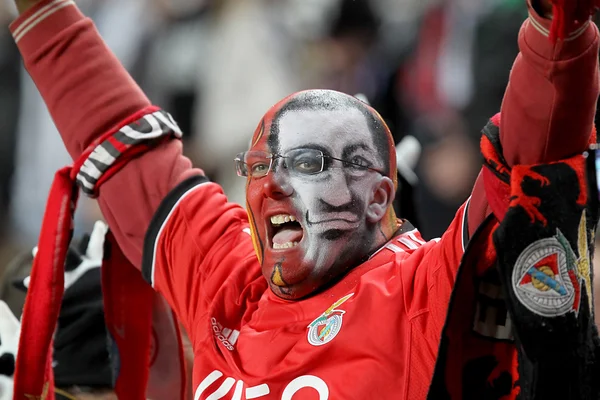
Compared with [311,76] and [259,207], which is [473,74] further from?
[259,207]

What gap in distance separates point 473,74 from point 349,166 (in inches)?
51.8

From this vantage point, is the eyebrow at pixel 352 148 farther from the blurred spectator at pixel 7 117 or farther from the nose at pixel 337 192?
the blurred spectator at pixel 7 117

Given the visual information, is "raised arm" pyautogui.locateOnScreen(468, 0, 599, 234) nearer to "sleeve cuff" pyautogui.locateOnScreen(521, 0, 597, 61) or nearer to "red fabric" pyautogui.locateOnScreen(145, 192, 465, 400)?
"sleeve cuff" pyautogui.locateOnScreen(521, 0, 597, 61)

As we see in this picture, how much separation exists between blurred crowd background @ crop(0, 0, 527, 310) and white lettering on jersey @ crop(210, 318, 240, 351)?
3.25ft

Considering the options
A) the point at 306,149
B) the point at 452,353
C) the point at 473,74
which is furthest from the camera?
the point at 473,74

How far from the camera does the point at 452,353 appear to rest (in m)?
1.50

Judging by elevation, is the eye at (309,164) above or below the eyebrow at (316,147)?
below

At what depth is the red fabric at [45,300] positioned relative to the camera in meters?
2.10

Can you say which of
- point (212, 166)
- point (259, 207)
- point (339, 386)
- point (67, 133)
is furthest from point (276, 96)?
point (339, 386)

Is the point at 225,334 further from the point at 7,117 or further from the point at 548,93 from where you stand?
the point at 7,117

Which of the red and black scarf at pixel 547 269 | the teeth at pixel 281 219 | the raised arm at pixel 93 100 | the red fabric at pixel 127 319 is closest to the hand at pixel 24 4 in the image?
the raised arm at pixel 93 100

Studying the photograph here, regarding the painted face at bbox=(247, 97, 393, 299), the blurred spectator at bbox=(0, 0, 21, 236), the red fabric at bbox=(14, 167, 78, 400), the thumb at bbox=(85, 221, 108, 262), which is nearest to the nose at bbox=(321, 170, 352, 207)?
the painted face at bbox=(247, 97, 393, 299)

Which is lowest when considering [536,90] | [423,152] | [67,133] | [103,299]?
[103,299]

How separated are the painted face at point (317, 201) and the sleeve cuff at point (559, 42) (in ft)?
1.87
